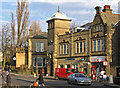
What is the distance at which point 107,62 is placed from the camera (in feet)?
129

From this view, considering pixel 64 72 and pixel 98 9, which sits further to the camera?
pixel 98 9

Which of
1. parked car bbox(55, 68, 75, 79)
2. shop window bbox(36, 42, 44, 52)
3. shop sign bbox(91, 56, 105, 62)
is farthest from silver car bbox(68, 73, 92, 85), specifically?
shop window bbox(36, 42, 44, 52)

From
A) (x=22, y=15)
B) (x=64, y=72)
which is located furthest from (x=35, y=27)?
(x=64, y=72)

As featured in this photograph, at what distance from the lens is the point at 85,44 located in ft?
146

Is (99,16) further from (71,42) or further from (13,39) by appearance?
(13,39)

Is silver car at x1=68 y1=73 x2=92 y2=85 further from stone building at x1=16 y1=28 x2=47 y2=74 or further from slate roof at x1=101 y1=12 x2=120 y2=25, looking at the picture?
stone building at x1=16 y1=28 x2=47 y2=74

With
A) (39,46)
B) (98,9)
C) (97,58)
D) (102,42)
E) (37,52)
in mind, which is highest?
(98,9)

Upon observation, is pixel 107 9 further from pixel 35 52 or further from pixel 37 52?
pixel 35 52

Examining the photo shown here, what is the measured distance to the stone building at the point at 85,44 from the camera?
39.7 m

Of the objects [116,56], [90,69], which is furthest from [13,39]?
[116,56]

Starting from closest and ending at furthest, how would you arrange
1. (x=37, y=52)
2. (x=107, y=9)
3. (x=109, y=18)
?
1. (x=109, y=18)
2. (x=107, y=9)
3. (x=37, y=52)

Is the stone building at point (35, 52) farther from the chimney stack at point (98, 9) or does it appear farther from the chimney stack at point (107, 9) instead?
the chimney stack at point (98, 9)

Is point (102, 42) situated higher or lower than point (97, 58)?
higher

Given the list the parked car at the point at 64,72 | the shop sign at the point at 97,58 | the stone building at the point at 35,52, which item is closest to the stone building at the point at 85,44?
the shop sign at the point at 97,58
